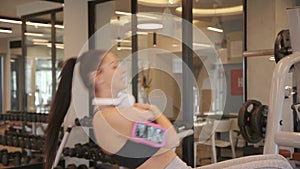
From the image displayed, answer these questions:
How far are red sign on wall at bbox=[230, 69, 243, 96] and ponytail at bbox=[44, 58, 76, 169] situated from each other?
360cm

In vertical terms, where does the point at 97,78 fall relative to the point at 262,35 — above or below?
below

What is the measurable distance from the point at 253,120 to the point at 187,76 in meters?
1.70

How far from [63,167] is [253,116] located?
A: 9.59ft

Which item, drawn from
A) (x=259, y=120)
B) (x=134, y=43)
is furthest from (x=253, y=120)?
(x=134, y=43)

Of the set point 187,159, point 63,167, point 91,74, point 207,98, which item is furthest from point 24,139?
point 91,74

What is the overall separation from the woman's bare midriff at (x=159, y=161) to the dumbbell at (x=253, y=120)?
141cm

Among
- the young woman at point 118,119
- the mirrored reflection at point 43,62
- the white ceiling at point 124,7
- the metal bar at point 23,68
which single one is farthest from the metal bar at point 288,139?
the metal bar at point 23,68

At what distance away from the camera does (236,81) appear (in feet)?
15.3

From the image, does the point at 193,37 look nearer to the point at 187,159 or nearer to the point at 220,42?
→ the point at 220,42

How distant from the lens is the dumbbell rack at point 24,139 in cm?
444

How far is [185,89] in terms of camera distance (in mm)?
4090

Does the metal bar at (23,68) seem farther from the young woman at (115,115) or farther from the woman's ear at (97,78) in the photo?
the woman's ear at (97,78)

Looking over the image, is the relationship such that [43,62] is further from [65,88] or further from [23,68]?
[65,88]

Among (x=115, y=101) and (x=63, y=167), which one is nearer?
(x=115, y=101)
